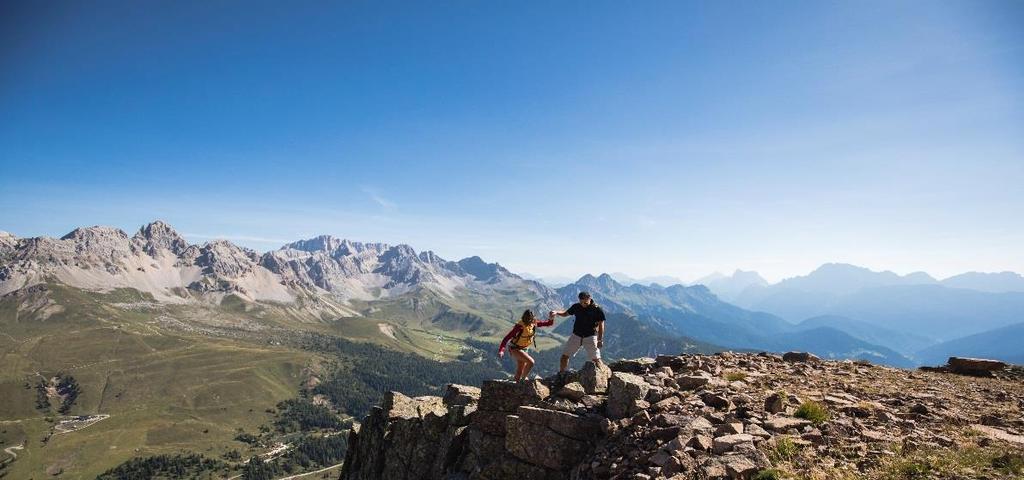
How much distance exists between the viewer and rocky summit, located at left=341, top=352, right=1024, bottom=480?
511 inches

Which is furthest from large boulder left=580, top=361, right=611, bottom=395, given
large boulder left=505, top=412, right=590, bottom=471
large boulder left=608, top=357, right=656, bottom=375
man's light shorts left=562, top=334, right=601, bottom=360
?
large boulder left=608, top=357, right=656, bottom=375

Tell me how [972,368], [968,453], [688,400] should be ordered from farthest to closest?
1. [972,368]
2. [688,400]
3. [968,453]

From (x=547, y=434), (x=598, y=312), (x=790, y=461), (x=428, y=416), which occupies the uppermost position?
(x=598, y=312)

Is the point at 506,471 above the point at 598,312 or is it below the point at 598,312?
below

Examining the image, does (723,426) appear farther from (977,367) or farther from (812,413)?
(977,367)

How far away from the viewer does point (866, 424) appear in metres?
15.6

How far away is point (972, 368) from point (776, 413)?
24.9 metres

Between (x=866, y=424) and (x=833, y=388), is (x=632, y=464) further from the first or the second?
(x=833, y=388)

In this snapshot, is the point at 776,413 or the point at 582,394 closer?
the point at 776,413

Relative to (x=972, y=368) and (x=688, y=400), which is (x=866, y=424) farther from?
(x=972, y=368)

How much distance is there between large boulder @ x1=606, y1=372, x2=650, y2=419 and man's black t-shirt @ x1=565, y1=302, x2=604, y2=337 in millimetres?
5049

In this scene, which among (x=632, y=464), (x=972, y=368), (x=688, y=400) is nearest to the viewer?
(x=632, y=464)

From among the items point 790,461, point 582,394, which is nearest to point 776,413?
point 790,461

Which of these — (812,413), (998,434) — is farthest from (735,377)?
(998,434)
